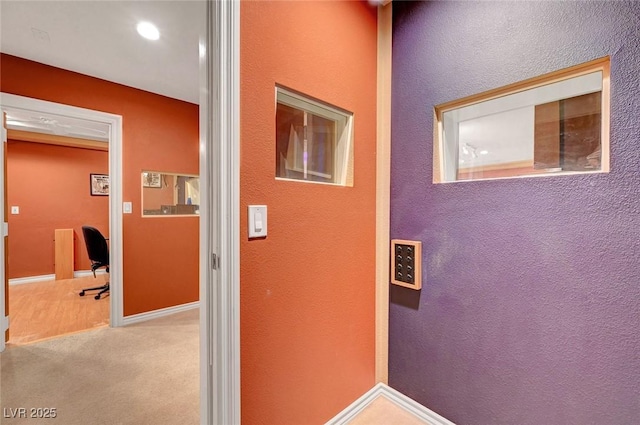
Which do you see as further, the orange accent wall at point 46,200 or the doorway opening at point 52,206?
the orange accent wall at point 46,200

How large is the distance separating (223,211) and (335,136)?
2.77 feet

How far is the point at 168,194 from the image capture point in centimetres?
311

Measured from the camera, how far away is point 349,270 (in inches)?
58.2

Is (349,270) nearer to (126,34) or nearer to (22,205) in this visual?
(126,34)

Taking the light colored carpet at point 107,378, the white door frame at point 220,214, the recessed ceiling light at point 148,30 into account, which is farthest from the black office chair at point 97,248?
the white door frame at point 220,214

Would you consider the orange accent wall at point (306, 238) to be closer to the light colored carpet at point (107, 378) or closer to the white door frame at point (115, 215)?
the light colored carpet at point (107, 378)

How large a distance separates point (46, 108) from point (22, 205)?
11.0ft

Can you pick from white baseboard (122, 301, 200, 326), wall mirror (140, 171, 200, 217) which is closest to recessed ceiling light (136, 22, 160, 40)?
wall mirror (140, 171, 200, 217)

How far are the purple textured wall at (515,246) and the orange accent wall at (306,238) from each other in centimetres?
23

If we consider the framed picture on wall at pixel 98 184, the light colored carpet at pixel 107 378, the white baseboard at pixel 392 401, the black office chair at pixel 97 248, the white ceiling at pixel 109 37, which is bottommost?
the light colored carpet at pixel 107 378

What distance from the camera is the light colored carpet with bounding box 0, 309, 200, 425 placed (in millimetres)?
1535

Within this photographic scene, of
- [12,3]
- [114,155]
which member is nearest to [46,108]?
[114,155]

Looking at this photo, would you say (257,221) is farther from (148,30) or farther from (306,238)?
(148,30)

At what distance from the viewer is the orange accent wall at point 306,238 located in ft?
3.53
